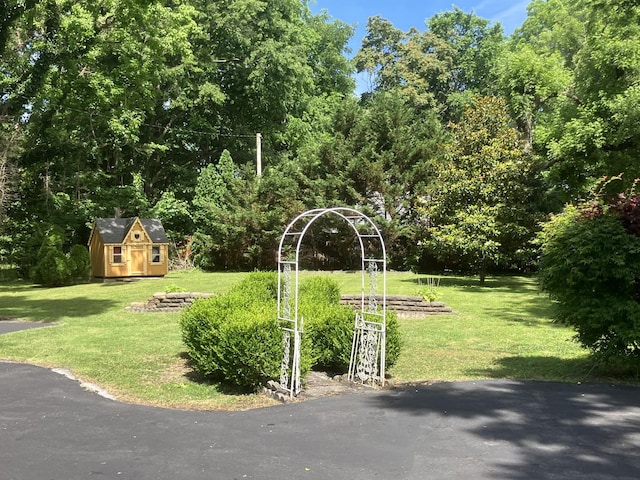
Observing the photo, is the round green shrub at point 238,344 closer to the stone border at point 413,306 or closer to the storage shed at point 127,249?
the stone border at point 413,306

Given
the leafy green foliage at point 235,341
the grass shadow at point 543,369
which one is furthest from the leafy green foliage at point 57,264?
the grass shadow at point 543,369

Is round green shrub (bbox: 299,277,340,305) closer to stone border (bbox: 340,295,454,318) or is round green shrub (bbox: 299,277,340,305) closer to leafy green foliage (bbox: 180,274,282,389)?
leafy green foliage (bbox: 180,274,282,389)

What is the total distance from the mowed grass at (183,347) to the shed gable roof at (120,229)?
26.4 feet

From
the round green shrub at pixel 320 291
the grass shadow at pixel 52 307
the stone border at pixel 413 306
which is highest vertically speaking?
the round green shrub at pixel 320 291

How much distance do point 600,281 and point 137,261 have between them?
23076mm

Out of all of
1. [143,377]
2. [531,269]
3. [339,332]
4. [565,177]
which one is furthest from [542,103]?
[143,377]

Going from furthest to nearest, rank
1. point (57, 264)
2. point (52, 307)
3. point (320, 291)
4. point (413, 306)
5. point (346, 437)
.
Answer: point (57, 264) → point (52, 307) → point (413, 306) → point (320, 291) → point (346, 437)

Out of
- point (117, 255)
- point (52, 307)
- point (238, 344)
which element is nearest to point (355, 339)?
point (238, 344)

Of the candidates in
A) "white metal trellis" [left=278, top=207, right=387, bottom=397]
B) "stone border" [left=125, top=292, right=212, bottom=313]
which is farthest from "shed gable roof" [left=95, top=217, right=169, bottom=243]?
"white metal trellis" [left=278, top=207, right=387, bottom=397]

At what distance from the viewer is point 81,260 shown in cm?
2534

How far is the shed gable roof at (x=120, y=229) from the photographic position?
26.7m

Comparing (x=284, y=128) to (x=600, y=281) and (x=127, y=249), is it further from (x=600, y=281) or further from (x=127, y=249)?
(x=600, y=281)

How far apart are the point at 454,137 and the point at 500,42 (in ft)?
92.1

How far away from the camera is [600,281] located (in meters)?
8.00
